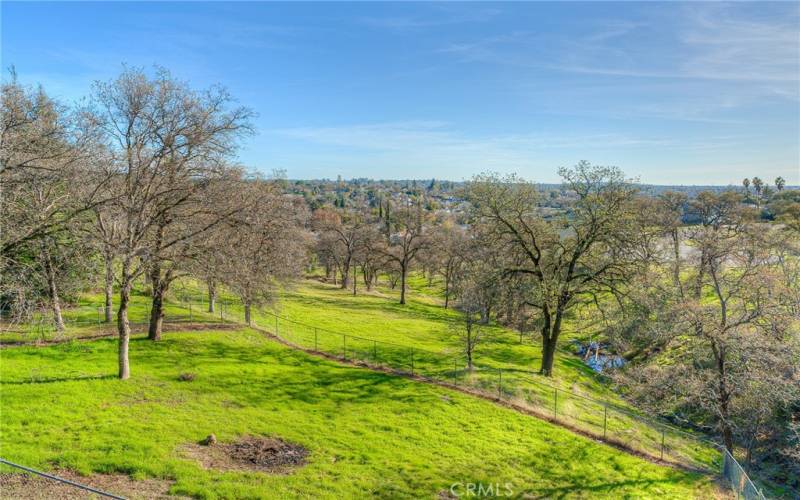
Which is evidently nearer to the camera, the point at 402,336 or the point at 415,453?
the point at 415,453

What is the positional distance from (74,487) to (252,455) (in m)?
5.31

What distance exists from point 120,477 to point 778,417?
1428 inches

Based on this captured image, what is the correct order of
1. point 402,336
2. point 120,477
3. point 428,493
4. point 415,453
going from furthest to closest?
point 402,336 → point 415,453 → point 428,493 → point 120,477

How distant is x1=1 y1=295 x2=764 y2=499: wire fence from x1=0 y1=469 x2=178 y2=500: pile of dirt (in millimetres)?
16852

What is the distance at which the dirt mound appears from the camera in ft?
50.9

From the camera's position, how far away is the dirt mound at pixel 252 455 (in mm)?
15516

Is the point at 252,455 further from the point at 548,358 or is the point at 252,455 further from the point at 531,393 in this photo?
the point at 548,358

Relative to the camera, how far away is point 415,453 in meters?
18.0

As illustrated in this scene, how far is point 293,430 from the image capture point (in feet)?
61.8

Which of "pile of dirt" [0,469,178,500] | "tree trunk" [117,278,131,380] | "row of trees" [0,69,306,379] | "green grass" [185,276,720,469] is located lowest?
"green grass" [185,276,720,469]

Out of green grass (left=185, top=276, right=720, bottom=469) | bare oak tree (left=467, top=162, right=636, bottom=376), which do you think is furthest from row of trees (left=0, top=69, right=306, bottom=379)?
bare oak tree (left=467, top=162, right=636, bottom=376)

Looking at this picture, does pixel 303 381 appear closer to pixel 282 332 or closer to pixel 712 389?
pixel 282 332

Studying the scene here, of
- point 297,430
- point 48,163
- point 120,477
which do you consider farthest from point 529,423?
point 48,163

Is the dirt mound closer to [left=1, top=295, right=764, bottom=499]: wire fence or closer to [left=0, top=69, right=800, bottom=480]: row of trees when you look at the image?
[left=0, top=69, right=800, bottom=480]: row of trees
